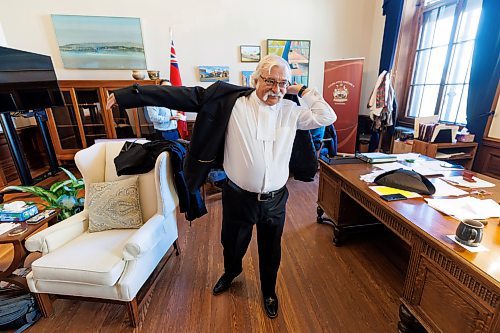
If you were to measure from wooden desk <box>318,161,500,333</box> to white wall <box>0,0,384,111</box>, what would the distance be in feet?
11.4

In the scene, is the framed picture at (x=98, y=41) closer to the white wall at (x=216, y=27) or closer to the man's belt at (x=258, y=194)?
the white wall at (x=216, y=27)

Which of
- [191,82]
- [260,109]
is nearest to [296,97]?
[260,109]

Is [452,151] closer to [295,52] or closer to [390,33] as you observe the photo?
[390,33]

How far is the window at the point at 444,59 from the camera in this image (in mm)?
2979

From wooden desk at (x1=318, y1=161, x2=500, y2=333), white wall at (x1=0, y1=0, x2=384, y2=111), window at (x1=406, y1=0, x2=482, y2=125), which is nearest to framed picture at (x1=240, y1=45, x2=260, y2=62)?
white wall at (x1=0, y1=0, x2=384, y2=111)

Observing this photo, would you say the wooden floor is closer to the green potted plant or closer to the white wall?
the green potted plant

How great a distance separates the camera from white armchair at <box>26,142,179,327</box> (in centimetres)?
130

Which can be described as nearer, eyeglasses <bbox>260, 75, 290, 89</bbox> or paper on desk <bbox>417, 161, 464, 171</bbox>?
eyeglasses <bbox>260, 75, 290, 89</bbox>

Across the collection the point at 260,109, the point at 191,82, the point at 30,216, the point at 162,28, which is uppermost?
the point at 162,28

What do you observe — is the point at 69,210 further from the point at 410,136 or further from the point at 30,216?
the point at 410,136

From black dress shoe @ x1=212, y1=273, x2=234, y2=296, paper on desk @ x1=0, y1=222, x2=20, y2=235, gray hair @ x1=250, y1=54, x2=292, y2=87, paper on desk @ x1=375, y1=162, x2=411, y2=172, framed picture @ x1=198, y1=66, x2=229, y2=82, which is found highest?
framed picture @ x1=198, y1=66, x2=229, y2=82

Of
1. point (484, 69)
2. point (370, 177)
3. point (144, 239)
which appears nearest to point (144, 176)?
point (144, 239)

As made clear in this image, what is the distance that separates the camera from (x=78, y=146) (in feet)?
13.1

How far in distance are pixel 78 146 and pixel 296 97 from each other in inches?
160
